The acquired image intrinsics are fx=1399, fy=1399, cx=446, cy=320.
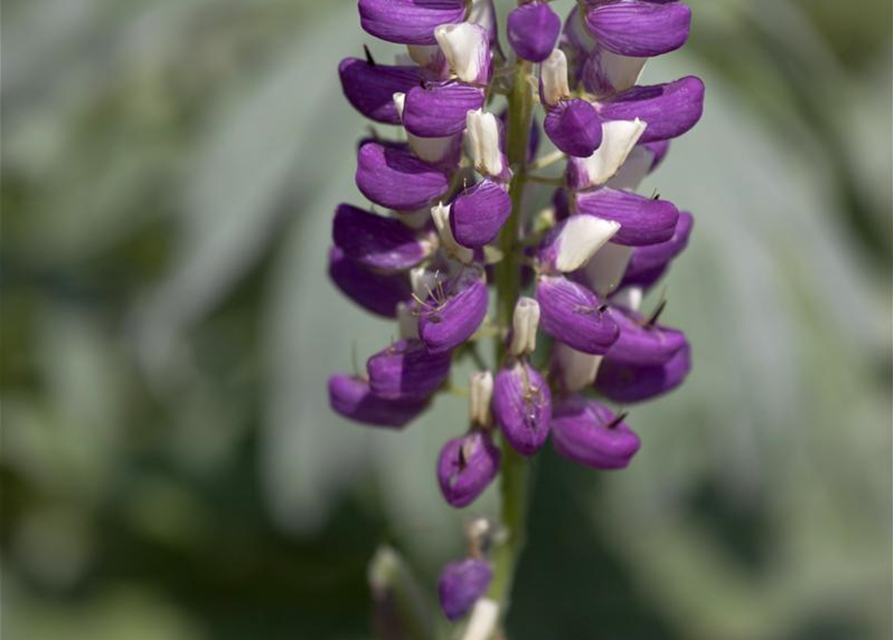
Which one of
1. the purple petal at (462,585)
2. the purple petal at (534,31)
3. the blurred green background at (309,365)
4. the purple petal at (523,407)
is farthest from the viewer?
the blurred green background at (309,365)

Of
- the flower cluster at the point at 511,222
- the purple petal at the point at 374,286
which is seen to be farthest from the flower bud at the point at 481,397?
the purple petal at the point at 374,286

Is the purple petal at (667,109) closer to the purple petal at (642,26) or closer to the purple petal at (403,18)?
the purple petal at (642,26)

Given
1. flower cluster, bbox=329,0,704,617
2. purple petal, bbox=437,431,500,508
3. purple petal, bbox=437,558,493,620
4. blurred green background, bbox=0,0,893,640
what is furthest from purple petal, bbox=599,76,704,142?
blurred green background, bbox=0,0,893,640

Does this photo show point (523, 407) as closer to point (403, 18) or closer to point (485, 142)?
point (485, 142)

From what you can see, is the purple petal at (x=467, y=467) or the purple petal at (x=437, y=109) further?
the purple petal at (x=467, y=467)

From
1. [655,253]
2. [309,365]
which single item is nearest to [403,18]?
[655,253]

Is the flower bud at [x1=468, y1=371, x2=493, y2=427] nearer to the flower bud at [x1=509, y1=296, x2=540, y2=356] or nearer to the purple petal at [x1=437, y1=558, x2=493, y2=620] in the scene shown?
the flower bud at [x1=509, y1=296, x2=540, y2=356]
